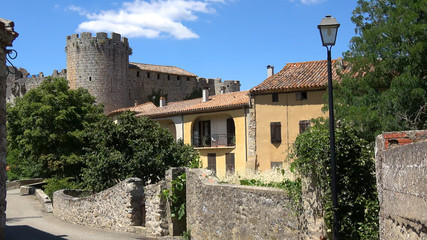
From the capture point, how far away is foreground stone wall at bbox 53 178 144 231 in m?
17.7

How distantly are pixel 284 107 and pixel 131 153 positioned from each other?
544 inches

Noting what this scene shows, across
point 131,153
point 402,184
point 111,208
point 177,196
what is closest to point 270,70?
point 131,153

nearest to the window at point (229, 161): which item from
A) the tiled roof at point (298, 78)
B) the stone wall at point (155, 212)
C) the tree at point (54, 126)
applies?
the tiled roof at point (298, 78)

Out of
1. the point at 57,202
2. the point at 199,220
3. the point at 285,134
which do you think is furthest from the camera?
the point at 285,134

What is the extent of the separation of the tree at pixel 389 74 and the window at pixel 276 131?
358 inches

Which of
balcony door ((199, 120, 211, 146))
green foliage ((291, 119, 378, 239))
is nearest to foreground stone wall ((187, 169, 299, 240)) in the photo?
green foliage ((291, 119, 378, 239))

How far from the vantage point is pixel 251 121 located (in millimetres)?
Answer: 33281

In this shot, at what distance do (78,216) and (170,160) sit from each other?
466cm

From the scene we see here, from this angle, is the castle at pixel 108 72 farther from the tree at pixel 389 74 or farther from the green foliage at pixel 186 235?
the green foliage at pixel 186 235

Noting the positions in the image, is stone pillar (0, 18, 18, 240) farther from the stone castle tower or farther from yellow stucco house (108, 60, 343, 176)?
the stone castle tower

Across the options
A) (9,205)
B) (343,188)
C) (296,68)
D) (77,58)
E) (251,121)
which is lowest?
(9,205)

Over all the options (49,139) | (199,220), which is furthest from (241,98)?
(199,220)

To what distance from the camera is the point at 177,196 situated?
52.0 feet

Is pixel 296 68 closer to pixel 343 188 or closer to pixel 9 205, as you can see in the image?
pixel 9 205
